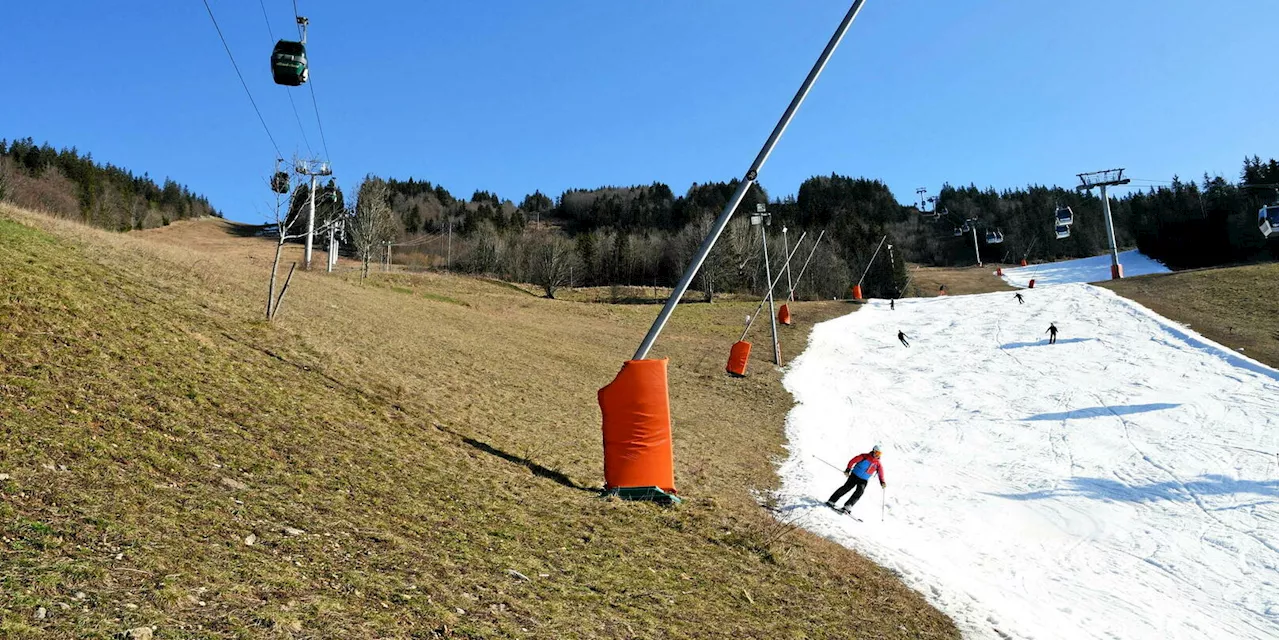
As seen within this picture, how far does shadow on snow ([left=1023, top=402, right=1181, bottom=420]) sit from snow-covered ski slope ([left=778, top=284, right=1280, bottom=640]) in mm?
137

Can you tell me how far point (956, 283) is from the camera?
8906cm

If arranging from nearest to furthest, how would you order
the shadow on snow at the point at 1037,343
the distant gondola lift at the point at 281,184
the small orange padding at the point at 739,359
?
the distant gondola lift at the point at 281,184 < the small orange padding at the point at 739,359 < the shadow on snow at the point at 1037,343

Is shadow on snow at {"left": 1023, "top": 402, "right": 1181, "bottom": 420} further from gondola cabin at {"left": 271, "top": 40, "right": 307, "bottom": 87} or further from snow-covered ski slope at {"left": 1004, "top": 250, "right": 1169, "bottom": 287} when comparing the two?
snow-covered ski slope at {"left": 1004, "top": 250, "right": 1169, "bottom": 287}

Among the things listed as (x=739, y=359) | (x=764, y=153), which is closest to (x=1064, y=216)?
(x=739, y=359)

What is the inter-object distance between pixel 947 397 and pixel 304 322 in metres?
23.4

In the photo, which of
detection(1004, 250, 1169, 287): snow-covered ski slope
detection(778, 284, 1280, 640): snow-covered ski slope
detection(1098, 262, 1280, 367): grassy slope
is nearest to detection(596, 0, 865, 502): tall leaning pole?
detection(778, 284, 1280, 640): snow-covered ski slope

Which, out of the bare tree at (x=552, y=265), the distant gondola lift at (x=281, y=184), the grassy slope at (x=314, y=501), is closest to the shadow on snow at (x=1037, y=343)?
the grassy slope at (x=314, y=501)

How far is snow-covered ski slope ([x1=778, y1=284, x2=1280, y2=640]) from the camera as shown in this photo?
1175 centimetres

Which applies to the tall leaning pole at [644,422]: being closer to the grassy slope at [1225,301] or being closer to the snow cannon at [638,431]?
the snow cannon at [638,431]

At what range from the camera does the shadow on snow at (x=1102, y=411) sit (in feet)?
→ 80.2

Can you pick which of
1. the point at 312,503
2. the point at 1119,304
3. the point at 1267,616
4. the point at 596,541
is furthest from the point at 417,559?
the point at 1119,304

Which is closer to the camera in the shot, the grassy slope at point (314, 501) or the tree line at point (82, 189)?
the grassy slope at point (314, 501)

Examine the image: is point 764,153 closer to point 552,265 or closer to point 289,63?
point 289,63

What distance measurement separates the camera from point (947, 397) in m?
28.1
